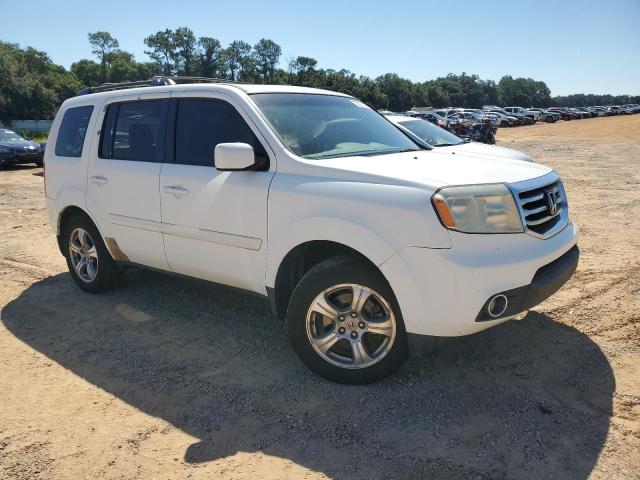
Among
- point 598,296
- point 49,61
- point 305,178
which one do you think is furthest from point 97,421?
point 49,61

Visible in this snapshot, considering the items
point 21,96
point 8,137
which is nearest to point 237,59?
point 21,96

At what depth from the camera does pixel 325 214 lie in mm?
3133

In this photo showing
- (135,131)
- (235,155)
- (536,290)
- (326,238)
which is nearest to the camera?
(536,290)

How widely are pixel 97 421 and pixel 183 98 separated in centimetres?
242

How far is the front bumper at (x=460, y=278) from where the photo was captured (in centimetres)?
275

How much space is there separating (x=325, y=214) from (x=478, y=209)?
0.89 m

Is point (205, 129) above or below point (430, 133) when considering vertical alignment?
above

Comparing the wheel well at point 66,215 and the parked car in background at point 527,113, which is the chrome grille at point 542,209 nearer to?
the wheel well at point 66,215

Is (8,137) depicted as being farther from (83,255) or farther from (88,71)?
(88,71)

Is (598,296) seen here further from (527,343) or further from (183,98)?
(183,98)

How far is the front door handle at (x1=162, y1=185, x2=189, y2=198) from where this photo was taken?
12.8 feet

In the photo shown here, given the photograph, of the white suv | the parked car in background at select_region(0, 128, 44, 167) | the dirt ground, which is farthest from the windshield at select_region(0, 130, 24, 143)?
the white suv

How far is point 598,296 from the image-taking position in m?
4.61

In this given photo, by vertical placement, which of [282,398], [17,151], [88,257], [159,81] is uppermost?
[159,81]
